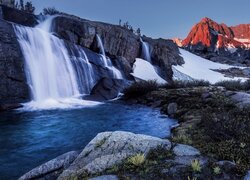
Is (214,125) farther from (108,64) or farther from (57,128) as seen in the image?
(108,64)

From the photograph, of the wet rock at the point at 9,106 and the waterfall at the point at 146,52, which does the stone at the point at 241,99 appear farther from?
the waterfall at the point at 146,52

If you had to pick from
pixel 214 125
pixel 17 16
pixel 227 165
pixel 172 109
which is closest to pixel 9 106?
pixel 172 109

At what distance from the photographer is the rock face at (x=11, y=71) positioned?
18500 mm

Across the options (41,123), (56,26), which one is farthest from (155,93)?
(56,26)

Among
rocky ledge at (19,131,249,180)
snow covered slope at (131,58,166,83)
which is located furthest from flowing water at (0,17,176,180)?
snow covered slope at (131,58,166,83)

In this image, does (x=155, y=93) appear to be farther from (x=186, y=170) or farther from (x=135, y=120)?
(x=186, y=170)

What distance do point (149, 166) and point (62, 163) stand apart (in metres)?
2.60

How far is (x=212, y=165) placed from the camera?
20.2ft

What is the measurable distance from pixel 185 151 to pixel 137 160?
1.54 m

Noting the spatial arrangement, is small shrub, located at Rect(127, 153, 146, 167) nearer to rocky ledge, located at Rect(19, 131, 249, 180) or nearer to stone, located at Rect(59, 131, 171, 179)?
rocky ledge, located at Rect(19, 131, 249, 180)

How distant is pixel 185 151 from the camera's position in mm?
6969

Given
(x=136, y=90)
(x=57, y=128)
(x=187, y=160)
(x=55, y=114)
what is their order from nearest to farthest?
(x=187, y=160), (x=57, y=128), (x=55, y=114), (x=136, y=90)

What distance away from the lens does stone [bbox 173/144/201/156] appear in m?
6.81

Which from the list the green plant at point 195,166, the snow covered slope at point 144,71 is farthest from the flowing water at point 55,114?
the snow covered slope at point 144,71
